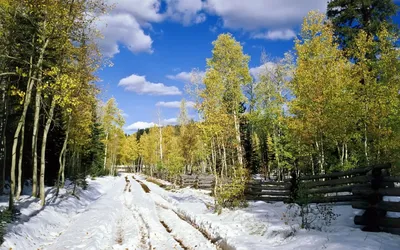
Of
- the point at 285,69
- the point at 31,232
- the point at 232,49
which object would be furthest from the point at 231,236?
the point at 285,69

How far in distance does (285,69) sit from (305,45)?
846cm

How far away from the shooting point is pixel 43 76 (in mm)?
17922

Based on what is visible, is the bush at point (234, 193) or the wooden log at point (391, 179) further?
the bush at point (234, 193)

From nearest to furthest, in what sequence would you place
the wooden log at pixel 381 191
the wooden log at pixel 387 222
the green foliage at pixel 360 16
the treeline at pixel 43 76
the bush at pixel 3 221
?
the wooden log at pixel 387 222 < the wooden log at pixel 381 191 < the bush at pixel 3 221 < the treeline at pixel 43 76 < the green foliage at pixel 360 16

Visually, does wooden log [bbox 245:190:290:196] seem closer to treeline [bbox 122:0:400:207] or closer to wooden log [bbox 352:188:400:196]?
treeline [bbox 122:0:400:207]

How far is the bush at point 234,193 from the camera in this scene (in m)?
14.9

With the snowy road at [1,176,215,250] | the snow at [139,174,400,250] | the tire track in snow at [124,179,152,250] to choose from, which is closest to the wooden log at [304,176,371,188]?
the snow at [139,174,400,250]

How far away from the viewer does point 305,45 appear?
65.1ft

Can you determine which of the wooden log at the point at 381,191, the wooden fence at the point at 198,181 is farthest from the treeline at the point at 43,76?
the wooden fence at the point at 198,181

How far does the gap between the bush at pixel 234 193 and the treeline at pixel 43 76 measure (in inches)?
319

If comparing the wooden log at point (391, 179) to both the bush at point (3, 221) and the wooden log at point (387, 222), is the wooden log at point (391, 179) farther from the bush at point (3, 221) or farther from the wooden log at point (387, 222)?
the bush at point (3, 221)

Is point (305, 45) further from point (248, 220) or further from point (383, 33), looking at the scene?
point (248, 220)

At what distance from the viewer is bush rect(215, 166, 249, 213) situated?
48.9 feet

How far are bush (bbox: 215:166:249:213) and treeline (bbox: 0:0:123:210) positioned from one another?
8.11 meters
